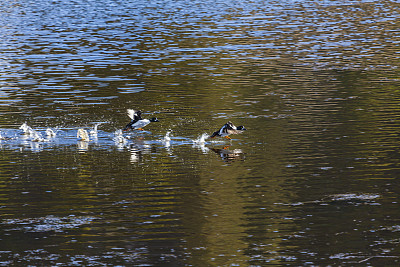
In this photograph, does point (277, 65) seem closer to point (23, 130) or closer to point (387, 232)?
point (23, 130)

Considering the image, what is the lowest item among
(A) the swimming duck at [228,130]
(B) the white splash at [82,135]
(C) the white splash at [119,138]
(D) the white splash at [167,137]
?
(C) the white splash at [119,138]

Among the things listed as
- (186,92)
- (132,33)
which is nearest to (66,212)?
(186,92)

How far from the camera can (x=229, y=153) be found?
2175 centimetres

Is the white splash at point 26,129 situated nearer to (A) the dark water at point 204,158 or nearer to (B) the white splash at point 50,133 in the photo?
(A) the dark water at point 204,158

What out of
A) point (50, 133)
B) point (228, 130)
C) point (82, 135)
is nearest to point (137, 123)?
point (82, 135)

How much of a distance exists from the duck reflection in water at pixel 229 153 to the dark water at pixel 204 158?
0.08 metres

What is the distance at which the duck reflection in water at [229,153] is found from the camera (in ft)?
69.0

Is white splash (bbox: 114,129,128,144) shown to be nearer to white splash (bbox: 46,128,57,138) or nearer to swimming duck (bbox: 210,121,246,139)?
white splash (bbox: 46,128,57,138)

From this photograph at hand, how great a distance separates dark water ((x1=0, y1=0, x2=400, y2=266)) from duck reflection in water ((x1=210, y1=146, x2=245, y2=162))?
75 millimetres

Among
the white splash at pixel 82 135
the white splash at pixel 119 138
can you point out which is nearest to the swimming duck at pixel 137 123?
the white splash at pixel 119 138

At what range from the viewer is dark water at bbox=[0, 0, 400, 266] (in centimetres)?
1418

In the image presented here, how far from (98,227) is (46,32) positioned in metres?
51.6

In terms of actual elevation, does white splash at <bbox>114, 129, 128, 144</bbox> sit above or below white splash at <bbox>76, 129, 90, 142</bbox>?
below

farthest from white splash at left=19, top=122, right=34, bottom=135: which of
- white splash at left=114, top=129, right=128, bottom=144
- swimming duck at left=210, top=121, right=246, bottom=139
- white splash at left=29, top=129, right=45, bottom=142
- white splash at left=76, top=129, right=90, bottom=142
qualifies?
swimming duck at left=210, top=121, right=246, bottom=139
